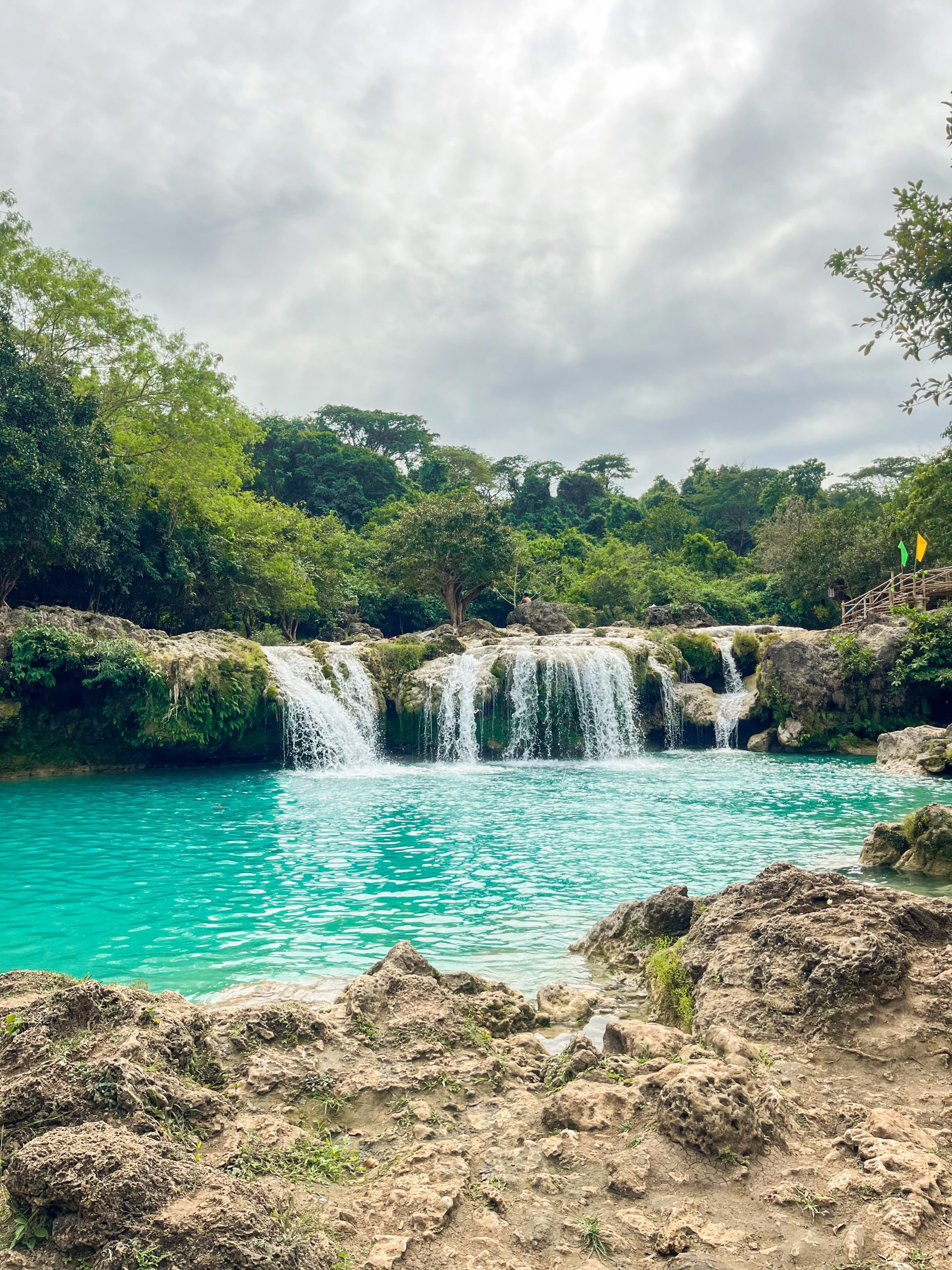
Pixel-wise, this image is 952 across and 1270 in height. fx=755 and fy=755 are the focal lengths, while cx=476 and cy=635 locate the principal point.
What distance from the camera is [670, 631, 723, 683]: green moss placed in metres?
24.7

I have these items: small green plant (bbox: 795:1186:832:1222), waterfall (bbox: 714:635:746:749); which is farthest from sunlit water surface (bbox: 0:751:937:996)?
waterfall (bbox: 714:635:746:749)

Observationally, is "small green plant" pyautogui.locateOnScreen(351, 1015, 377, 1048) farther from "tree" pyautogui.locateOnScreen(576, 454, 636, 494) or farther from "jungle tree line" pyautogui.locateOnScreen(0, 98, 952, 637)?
"tree" pyautogui.locateOnScreen(576, 454, 636, 494)

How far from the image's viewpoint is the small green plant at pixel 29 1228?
204 centimetres

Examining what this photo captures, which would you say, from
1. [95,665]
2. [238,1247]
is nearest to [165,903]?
[238,1247]

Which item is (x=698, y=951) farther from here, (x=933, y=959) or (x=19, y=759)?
(x=19, y=759)

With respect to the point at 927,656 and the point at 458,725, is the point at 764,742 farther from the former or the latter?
the point at 458,725

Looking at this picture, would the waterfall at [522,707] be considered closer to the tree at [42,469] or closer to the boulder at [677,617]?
the tree at [42,469]

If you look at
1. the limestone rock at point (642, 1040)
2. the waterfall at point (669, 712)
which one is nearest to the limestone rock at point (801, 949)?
the limestone rock at point (642, 1040)

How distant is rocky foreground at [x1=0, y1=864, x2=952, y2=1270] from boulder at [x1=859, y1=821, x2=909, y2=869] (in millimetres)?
4401

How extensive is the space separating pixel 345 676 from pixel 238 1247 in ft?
63.1

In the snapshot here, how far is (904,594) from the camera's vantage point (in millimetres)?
24031

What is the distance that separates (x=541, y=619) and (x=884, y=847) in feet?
80.8

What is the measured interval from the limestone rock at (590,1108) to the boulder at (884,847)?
6.57 m

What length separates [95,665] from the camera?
16.1 m
